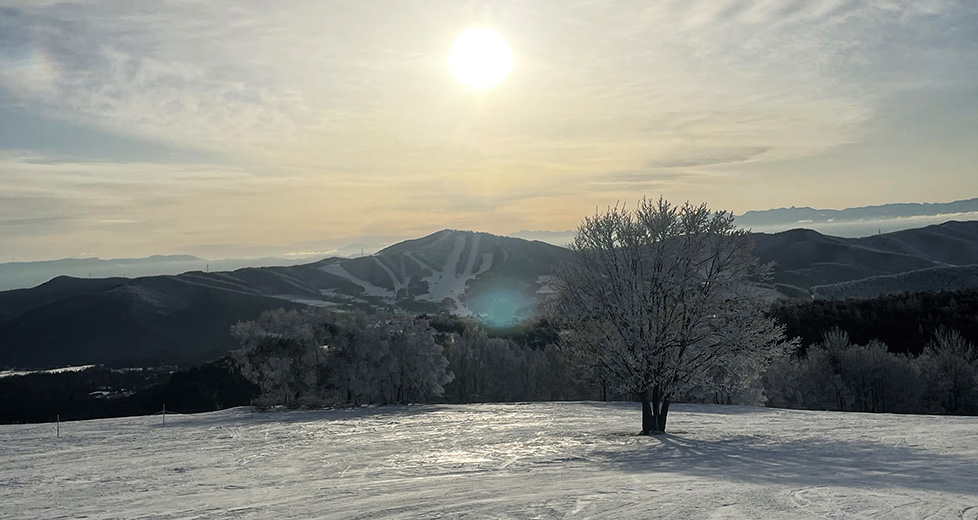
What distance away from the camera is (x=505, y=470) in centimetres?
2000

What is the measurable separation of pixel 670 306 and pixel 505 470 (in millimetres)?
12225

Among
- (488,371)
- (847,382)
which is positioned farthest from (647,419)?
(488,371)

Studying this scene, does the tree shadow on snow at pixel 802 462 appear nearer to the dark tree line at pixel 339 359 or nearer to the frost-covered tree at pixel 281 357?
the dark tree line at pixel 339 359

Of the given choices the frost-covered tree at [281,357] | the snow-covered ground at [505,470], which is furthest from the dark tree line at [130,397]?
the snow-covered ground at [505,470]

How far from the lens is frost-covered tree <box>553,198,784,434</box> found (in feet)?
93.7

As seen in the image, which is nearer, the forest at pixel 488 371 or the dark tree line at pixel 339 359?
the dark tree line at pixel 339 359

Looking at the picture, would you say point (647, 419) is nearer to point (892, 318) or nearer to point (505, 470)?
point (505, 470)

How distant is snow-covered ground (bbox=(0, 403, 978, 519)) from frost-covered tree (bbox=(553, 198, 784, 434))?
2926 millimetres

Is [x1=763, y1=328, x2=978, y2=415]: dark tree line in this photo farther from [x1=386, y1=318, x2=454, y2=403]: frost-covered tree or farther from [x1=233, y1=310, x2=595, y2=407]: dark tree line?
[x1=386, y1=318, x2=454, y2=403]: frost-covered tree

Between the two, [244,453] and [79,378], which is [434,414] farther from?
[79,378]

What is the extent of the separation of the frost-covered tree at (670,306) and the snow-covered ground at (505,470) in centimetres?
293

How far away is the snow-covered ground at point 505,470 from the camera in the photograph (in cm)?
1449

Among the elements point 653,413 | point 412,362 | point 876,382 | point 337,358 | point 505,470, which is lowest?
point 876,382

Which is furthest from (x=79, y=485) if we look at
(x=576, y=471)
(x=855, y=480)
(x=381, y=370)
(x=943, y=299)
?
(x=943, y=299)
